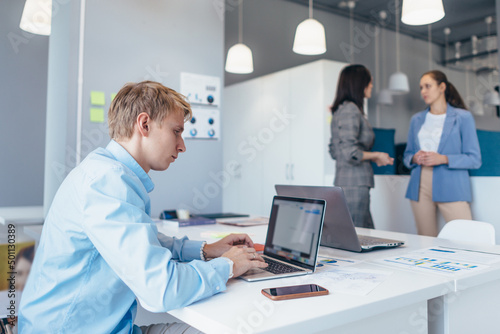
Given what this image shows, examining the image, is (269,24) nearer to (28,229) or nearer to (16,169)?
(16,169)

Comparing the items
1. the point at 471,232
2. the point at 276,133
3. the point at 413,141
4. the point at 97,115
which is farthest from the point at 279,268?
the point at 276,133

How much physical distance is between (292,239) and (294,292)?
374 mm

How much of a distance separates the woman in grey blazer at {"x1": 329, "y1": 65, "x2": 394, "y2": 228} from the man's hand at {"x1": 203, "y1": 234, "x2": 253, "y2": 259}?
57.2 inches

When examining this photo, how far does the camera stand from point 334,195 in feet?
5.15

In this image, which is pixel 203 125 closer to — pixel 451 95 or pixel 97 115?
pixel 97 115

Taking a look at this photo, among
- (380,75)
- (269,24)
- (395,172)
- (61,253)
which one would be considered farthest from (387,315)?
(380,75)

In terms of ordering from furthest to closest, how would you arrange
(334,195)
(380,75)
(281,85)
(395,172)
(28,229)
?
(380,75) → (395,172) → (281,85) → (28,229) → (334,195)

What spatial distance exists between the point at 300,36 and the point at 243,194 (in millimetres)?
2544

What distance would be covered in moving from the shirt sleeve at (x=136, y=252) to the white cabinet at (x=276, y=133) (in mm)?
3219

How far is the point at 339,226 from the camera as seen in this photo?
163cm

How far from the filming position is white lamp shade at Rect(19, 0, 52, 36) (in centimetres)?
267

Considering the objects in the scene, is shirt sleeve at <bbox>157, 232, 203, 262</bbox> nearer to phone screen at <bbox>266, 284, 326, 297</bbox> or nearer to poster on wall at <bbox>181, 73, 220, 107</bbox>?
phone screen at <bbox>266, 284, 326, 297</bbox>

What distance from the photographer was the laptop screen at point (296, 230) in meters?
1.30

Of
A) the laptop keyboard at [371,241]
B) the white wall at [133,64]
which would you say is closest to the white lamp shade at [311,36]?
the white wall at [133,64]
